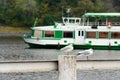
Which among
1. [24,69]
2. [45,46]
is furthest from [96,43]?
[24,69]

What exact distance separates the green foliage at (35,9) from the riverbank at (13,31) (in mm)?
1772

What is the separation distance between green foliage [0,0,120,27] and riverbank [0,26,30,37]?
1.77 m

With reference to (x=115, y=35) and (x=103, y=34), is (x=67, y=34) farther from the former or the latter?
(x=115, y=35)

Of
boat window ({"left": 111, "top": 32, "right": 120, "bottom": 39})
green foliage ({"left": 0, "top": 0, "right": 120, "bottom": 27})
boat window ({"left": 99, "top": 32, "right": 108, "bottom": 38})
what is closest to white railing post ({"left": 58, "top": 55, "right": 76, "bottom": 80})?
boat window ({"left": 99, "top": 32, "right": 108, "bottom": 38})

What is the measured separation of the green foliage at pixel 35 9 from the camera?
423ft

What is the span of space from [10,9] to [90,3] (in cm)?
2070

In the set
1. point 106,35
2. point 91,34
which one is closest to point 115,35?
point 106,35

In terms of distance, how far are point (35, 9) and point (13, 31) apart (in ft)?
36.0

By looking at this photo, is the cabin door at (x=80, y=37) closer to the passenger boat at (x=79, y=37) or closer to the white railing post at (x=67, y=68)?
the passenger boat at (x=79, y=37)

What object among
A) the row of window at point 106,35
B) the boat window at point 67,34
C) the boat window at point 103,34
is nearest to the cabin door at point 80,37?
the row of window at point 106,35

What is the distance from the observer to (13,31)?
123188mm

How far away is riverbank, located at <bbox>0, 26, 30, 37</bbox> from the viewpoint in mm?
116750

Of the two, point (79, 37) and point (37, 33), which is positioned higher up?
point (37, 33)

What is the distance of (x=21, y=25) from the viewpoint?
428 ft
